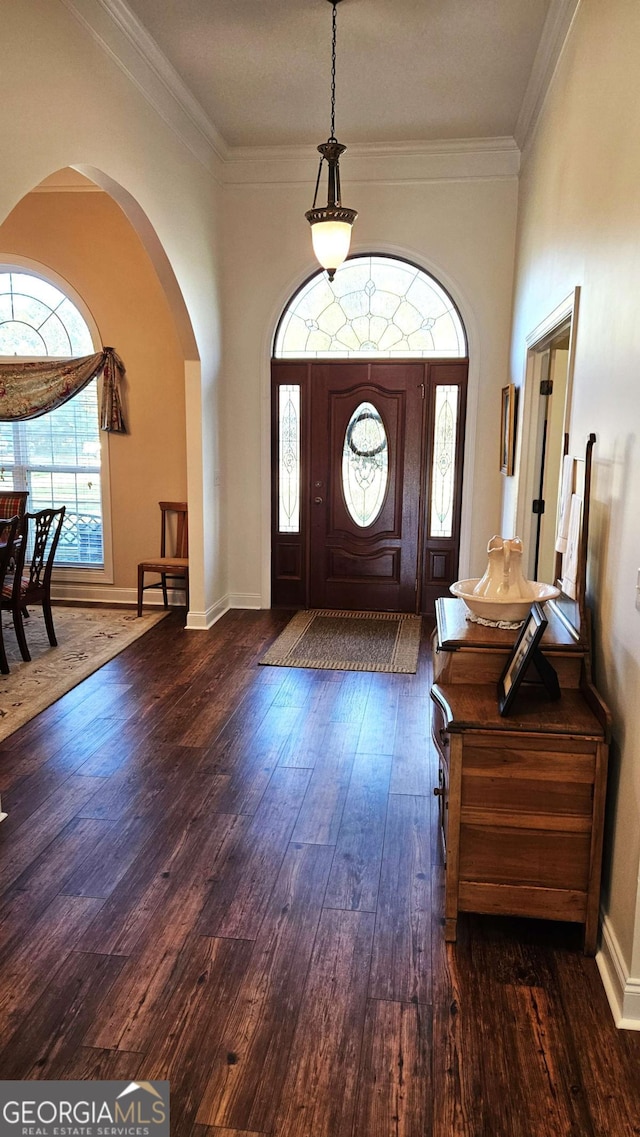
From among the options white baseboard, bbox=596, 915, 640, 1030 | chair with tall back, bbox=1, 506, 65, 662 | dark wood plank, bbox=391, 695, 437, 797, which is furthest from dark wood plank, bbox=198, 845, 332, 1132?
chair with tall back, bbox=1, 506, 65, 662

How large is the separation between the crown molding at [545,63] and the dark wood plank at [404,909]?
11.1 ft

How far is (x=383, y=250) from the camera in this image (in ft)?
18.6

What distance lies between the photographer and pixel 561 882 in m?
2.23

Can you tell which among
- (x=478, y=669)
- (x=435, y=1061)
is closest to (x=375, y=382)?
(x=478, y=669)

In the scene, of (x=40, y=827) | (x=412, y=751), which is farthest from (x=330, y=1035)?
(x=412, y=751)

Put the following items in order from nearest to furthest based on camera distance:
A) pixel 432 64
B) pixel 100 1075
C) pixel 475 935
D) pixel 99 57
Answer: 1. pixel 100 1075
2. pixel 475 935
3. pixel 99 57
4. pixel 432 64

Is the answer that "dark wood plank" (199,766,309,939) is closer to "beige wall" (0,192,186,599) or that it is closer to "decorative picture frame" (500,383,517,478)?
"decorative picture frame" (500,383,517,478)

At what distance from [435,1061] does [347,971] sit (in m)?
0.37

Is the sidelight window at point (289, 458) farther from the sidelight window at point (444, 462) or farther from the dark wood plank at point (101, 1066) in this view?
the dark wood plank at point (101, 1066)

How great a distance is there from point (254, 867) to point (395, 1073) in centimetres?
95

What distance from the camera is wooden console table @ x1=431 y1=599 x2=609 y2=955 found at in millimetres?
2189

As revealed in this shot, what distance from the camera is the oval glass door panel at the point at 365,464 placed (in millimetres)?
5949

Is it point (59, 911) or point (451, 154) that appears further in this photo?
point (451, 154)

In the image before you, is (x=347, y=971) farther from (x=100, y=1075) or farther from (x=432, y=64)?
(x=432, y=64)
